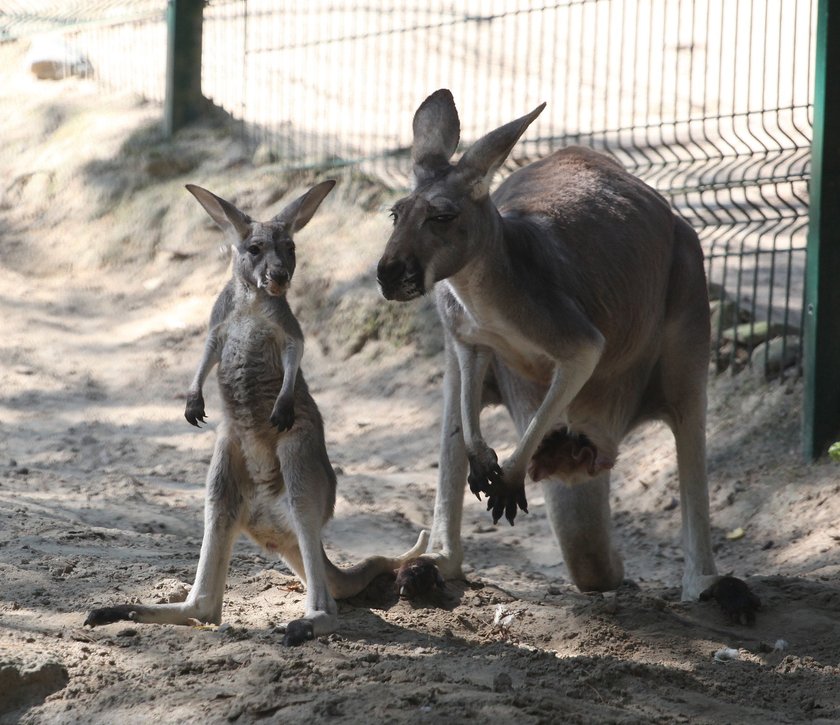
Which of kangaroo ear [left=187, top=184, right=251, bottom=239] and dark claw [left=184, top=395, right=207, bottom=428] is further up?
kangaroo ear [left=187, top=184, right=251, bottom=239]

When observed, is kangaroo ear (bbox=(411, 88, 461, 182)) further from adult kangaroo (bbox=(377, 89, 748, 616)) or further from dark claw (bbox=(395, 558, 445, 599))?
dark claw (bbox=(395, 558, 445, 599))

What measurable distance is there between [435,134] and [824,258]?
9.05 feet

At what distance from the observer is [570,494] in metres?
4.96

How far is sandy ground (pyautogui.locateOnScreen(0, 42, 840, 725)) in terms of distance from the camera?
3.32 m

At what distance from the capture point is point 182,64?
10039 millimetres

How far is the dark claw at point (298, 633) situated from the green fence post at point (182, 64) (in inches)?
280

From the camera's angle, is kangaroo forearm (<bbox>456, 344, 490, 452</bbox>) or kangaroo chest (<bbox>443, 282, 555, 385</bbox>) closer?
kangaroo chest (<bbox>443, 282, 555, 385</bbox>)

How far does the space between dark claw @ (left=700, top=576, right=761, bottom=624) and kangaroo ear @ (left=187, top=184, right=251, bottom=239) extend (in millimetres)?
2033

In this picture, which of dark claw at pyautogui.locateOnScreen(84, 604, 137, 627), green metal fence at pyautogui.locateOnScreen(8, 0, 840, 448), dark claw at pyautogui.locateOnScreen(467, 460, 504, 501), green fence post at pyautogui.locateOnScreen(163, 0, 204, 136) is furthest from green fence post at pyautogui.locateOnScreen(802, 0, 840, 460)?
green fence post at pyautogui.locateOnScreen(163, 0, 204, 136)

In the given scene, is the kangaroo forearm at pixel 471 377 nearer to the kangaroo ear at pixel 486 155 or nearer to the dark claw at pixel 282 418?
the kangaroo ear at pixel 486 155

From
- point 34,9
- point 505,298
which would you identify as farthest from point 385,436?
point 34,9

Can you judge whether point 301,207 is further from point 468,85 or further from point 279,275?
point 468,85

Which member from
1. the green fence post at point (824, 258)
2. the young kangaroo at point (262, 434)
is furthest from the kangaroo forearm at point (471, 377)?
the green fence post at point (824, 258)

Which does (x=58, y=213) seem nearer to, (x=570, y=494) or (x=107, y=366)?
(x=107, y=366)
